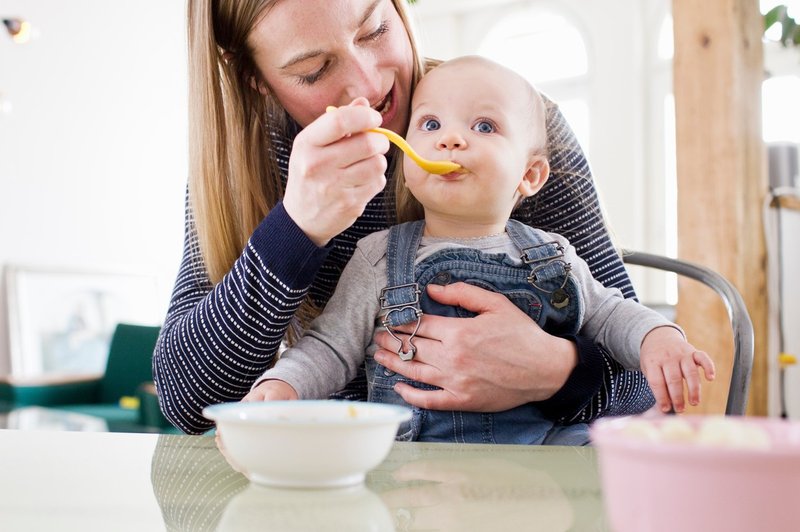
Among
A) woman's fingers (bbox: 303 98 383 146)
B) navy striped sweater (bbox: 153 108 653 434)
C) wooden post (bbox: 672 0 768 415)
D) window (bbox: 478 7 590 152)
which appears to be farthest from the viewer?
window (bbox: 478 7 590 152)

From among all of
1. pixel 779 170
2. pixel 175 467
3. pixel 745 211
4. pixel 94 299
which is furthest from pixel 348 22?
pixel 94 299

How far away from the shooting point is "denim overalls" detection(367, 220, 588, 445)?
3.57 ft

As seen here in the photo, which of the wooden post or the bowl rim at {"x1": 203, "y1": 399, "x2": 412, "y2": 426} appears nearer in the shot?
the bowl rim at {"x1": 203, "y1": 399, "x2": 412, "y2": 426}

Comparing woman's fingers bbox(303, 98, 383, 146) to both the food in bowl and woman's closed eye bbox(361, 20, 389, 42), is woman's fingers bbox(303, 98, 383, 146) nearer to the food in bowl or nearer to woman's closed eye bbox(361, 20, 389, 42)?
woman's closed eye bbox(361, 20, 389, 42)

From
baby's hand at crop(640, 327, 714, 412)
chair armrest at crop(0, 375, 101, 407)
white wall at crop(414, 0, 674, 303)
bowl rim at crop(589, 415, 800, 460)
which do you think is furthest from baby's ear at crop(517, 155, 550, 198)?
white wall at crop(414, 0, 674, 303)

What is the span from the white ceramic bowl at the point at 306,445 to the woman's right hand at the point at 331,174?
1.41 feet

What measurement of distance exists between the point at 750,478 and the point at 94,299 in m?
5.24

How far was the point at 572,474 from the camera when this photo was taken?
65cm

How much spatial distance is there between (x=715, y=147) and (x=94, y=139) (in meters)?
3.90

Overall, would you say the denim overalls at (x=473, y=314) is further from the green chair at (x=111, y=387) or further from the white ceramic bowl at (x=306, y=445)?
the green chair at (x=111, y=387)

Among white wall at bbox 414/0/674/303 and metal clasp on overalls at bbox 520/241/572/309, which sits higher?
white wall at bbox 414/0/674/303

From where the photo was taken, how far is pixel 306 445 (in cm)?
53

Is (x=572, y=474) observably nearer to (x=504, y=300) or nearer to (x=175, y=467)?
(x=175, y=467)

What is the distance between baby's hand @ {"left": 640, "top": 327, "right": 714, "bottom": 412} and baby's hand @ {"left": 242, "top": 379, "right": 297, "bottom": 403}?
0.44m
